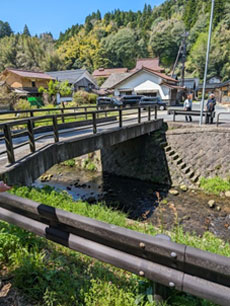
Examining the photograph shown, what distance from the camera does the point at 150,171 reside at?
12.5 metres

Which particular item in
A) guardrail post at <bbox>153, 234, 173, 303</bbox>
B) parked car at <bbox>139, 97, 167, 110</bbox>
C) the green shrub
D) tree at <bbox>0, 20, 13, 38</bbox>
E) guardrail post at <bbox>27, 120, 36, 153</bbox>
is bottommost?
the green shrub

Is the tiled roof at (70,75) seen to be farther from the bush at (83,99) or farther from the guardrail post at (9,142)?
the guardrail post at (9,142)

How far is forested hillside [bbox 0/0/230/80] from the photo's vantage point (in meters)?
57.6

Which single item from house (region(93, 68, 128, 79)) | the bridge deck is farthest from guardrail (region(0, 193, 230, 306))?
house (region(93, 68, 128, 79))

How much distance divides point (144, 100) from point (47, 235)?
21.9m

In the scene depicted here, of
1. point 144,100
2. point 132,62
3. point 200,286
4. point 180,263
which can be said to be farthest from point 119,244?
point 132,62

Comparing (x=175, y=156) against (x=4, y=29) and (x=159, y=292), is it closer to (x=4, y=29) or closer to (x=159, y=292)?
(x=159, y=292)

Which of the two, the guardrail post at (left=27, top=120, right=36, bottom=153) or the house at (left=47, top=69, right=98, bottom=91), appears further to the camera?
the house at (left=47, top=69, right=98, bottom=91)

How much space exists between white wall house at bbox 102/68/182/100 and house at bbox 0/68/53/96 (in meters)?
15.0

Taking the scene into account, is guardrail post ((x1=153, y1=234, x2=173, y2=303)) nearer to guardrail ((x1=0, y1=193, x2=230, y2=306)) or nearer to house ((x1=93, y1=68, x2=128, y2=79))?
guardrail ((x1=0, y1=193, x2=230, y2=306))

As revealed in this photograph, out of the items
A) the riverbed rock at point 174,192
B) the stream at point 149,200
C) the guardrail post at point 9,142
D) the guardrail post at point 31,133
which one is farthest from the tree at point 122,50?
the guardrail post at point 9,142

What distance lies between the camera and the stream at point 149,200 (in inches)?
308

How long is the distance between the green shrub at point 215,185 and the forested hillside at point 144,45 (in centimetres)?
5148

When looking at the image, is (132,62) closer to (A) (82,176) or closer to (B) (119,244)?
(A) (82,176)
